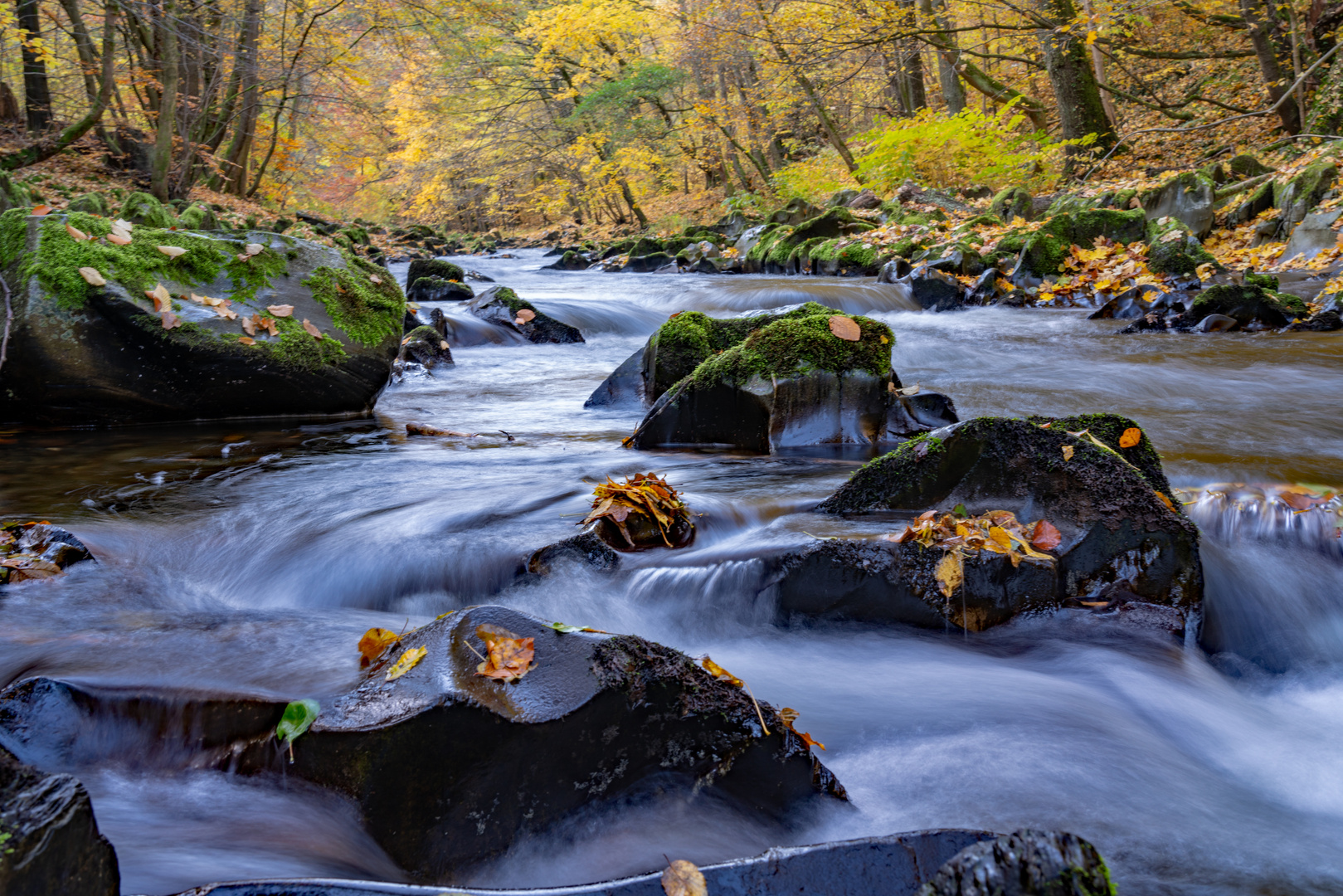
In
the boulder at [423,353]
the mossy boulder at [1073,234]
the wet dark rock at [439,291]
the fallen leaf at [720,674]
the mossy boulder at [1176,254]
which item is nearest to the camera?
the fallen leaf at [720,674]

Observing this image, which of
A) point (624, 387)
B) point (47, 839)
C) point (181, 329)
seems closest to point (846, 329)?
point (624, 387)

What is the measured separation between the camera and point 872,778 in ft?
7.07

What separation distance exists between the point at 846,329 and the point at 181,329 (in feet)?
12.7

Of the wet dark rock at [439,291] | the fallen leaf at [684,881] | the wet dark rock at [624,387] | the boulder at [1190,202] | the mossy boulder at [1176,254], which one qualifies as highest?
the boulder at [1190,202]

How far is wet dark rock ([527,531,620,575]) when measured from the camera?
10.1 ft

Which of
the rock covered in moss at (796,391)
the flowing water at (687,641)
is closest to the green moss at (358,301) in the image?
the flowing water at (687,641)

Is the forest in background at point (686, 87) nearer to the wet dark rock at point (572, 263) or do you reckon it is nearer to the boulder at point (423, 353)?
the wet dark rock at point (572, 263)

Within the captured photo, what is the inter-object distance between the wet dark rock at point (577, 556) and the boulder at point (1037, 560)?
644 millimetres

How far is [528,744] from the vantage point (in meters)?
1.66

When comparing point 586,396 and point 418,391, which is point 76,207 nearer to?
point 418,391

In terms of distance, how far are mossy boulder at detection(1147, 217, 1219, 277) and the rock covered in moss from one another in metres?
6.00

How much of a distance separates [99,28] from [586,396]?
14256 mm

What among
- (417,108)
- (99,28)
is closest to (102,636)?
(99,28)

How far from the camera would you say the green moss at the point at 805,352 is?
4480 millimetres
